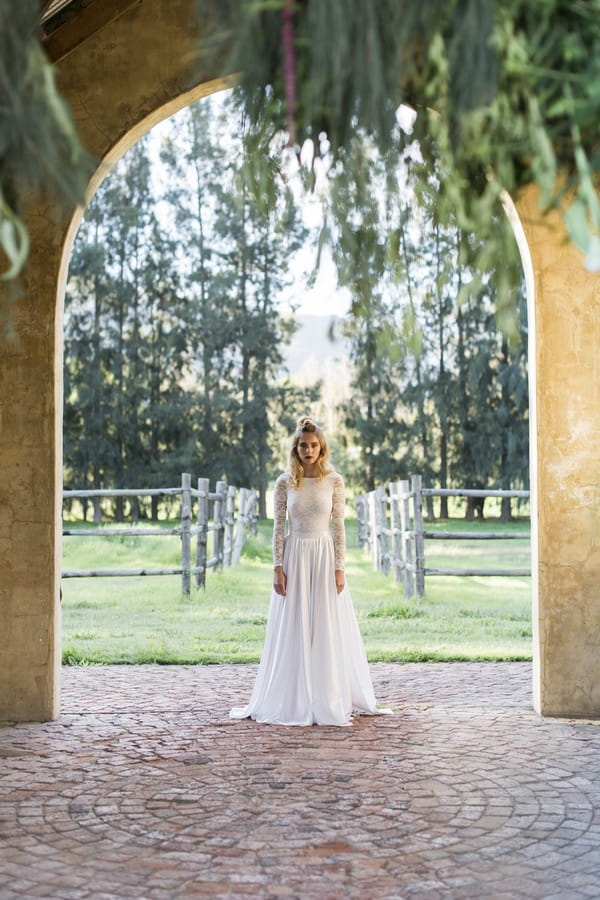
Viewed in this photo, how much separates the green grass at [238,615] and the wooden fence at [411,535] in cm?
27

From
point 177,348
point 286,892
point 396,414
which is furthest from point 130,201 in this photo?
point 286,892

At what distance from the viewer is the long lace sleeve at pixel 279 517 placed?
5641 mm

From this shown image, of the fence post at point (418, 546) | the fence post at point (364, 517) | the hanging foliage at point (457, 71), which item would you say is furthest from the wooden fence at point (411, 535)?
the hanging foliage at point (457, 71)

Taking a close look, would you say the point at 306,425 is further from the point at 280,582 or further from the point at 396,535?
the point at 396,535

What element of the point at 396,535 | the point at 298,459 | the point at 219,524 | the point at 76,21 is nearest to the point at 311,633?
the point at 298,459

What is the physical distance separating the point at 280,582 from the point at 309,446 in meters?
0.76

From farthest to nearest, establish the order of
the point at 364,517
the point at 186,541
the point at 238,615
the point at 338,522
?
the point at 364,517
the point at 186,541
the point at 238,615
the point at 338,522

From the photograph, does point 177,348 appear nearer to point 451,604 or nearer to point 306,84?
point 451,604

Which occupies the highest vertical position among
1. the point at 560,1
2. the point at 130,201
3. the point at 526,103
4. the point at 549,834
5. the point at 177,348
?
the point at 130,201

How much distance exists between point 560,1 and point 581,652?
13.2 ft

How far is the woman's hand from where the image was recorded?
5.59 meters

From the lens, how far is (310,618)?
18.2ft

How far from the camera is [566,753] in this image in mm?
4570

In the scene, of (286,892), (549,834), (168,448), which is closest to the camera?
(286,892)
